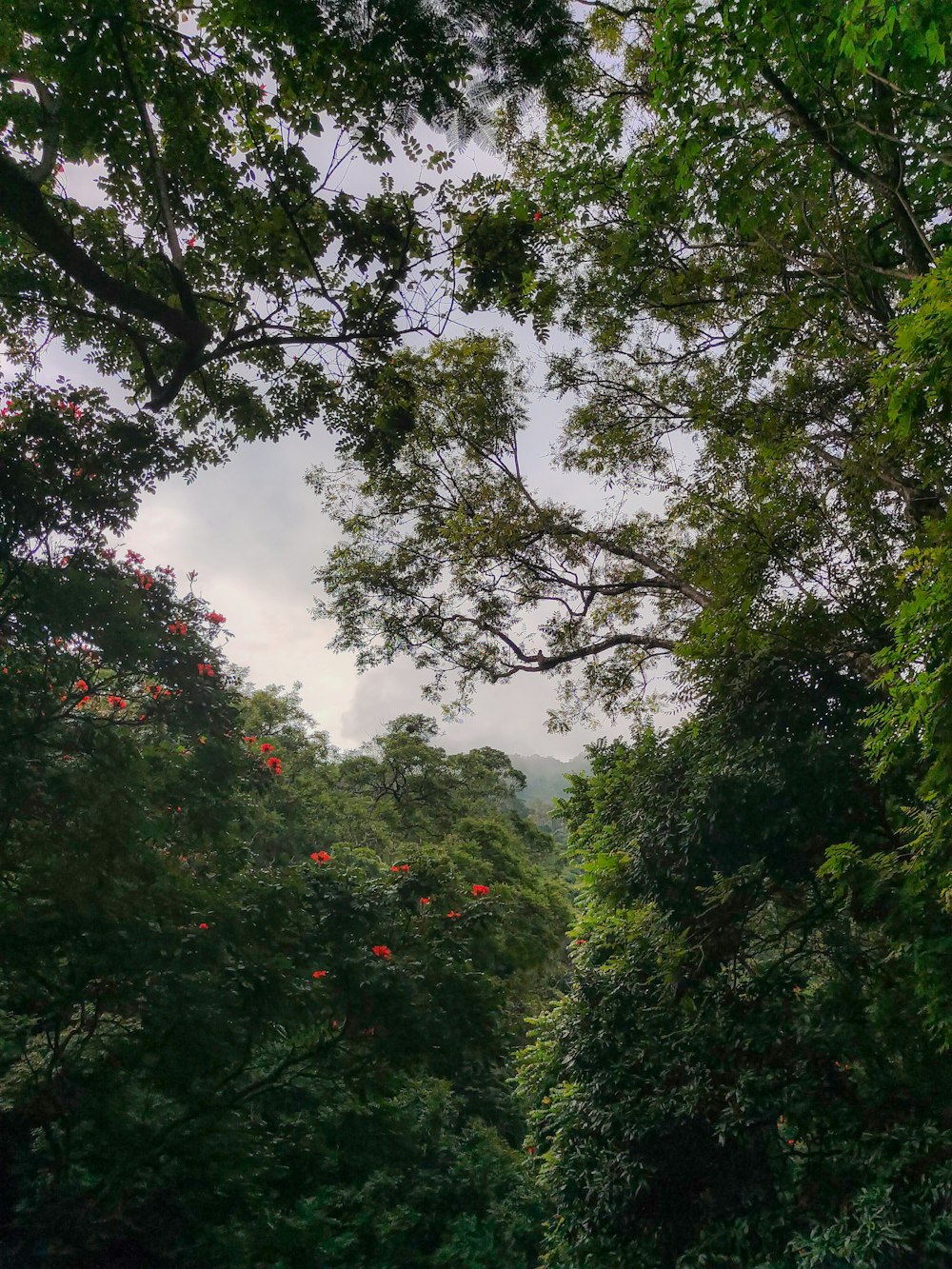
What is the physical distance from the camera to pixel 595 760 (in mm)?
7078

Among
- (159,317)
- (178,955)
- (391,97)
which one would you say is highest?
(391,97)

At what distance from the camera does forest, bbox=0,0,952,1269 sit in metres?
3.78

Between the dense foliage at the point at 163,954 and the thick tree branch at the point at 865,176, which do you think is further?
the dense foliage at the point at 163,954

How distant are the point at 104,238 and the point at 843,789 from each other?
651cm

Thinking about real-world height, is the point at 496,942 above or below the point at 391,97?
below

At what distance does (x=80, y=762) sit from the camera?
416 centimetres

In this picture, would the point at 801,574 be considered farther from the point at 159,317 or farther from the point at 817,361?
the point at 159,317

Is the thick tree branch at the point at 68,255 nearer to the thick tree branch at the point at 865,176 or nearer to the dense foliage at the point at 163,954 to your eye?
the dense foliage at the point at 163,954

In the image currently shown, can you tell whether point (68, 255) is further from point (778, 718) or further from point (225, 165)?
point (778, 718)

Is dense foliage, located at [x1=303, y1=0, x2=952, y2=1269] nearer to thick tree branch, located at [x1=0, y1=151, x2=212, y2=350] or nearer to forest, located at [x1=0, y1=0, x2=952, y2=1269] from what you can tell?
forest, located at [x1=0, y1=0, x2=952, y2=1269]

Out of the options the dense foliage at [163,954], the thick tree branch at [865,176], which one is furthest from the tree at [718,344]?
the dense foliage at [163,954]

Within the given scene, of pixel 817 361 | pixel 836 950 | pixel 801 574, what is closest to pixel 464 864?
pixel 836 950

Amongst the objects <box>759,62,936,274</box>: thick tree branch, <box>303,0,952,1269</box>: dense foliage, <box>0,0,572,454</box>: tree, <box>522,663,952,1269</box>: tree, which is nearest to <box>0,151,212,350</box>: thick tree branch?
<box>0,0,572,454</box>: tree

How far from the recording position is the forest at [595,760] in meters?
3.78
